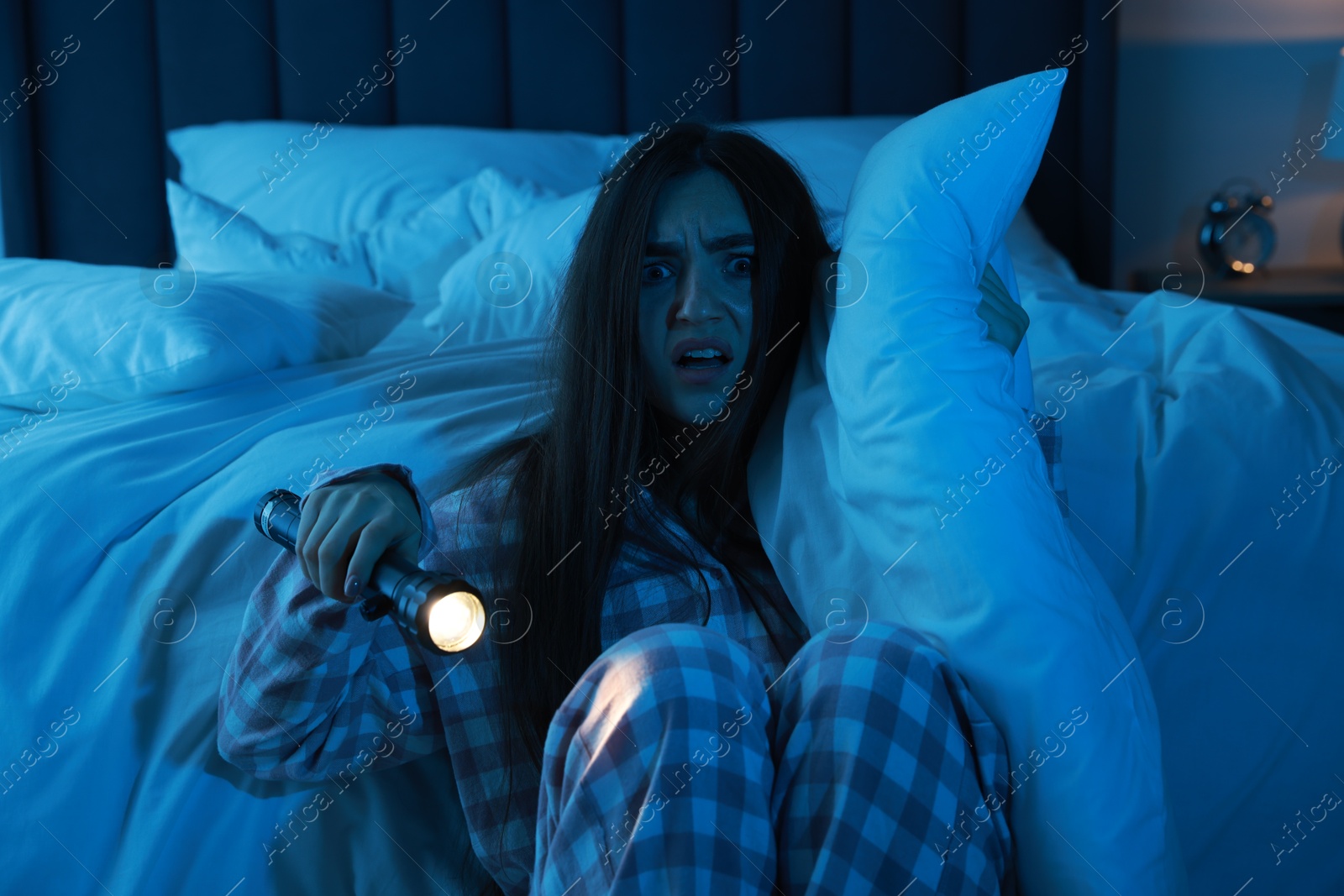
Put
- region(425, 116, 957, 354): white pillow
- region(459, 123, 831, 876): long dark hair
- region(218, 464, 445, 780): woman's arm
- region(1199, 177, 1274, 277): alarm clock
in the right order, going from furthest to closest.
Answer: region(1199, 177, 1274, 277): alarm clock
region(425, 116, 957, 354): white pillow
region(459, 123, 831, 876): long dark hair
region(218, 464, 445, 780): woman's arm

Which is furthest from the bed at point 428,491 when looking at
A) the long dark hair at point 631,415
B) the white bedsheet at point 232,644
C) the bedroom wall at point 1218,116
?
the bedroom wall at point 1218,116

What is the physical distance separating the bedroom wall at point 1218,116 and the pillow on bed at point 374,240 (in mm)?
1419

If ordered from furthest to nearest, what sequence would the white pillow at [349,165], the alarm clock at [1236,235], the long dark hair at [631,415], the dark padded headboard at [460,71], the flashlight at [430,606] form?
1. the alarm clock at [1236,235]
2. the dark padded headboard at [460,71]
3. the white pillow at [349,165]
4. the long dark hair at [631,415]
5. the flashlight at [430,606]

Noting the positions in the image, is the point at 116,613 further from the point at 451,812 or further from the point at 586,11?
the point at 586,11

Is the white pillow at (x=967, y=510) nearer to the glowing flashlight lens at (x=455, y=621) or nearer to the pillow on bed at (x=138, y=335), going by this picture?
the glowing flashlight lens at (x=455, y=621)

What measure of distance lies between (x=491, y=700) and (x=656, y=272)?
0.38m

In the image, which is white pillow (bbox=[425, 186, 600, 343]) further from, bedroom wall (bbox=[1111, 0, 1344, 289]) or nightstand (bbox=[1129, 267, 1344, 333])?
bedroom wall (bbox=[1111, 0, 1344, 289])

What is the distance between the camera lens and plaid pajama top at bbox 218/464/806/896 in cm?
69

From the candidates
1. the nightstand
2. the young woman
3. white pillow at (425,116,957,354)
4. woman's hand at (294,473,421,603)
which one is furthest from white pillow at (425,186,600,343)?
the nightstand

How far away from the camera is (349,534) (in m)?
0.63

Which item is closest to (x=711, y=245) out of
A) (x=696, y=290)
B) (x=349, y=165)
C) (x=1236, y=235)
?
(x=696, y=290)

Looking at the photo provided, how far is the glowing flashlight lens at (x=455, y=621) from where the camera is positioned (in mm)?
528

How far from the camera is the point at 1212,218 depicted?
2260mm

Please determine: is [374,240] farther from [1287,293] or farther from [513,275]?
[1287,293]
